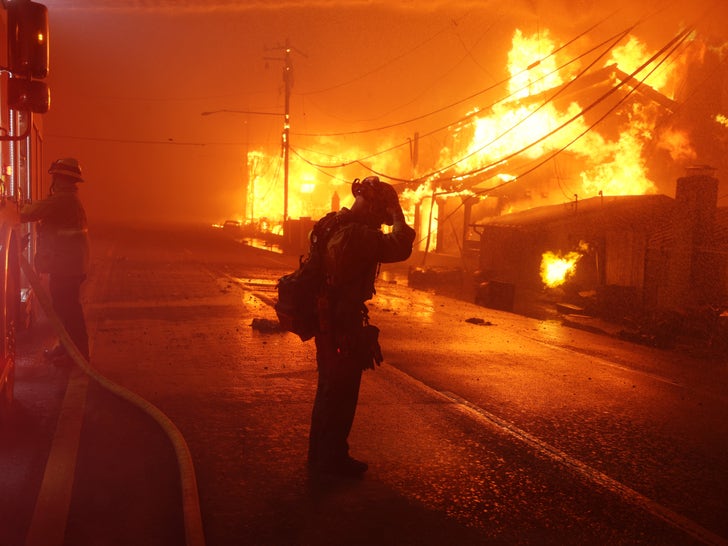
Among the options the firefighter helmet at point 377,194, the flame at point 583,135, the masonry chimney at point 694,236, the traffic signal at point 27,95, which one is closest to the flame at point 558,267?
the masonry chimney at point 694,236

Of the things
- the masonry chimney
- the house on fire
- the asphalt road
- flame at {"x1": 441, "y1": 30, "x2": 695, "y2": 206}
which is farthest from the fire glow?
the asphalt road

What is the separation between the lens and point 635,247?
1827 centimetres

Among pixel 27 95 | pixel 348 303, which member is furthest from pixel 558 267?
pixel 27 95

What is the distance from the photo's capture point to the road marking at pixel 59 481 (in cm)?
345

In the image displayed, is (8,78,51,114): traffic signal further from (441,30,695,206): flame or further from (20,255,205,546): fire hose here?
(441,30,695,206): flame

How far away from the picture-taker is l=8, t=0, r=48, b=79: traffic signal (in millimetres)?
4906

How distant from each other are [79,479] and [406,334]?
6.86 metres

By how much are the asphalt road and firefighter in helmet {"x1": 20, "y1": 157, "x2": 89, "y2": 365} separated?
56 centimetres

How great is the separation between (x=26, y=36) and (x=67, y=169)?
216cm

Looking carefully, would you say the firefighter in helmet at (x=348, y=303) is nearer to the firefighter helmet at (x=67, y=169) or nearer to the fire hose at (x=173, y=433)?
the fire hose at (x=173, y=433)

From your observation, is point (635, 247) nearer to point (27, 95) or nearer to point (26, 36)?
point (27, 95)

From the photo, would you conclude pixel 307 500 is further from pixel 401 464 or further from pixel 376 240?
pixel 376 240

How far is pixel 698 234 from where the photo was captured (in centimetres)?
1622

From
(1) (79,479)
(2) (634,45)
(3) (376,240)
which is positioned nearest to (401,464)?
(3) (376,240)
